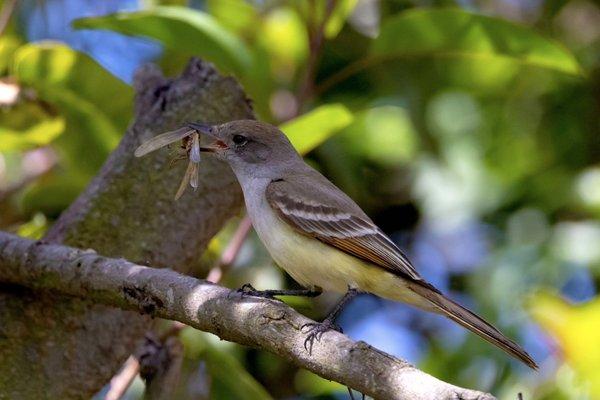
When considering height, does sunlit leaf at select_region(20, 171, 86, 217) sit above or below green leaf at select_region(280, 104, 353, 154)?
below

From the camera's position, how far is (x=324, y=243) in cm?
383

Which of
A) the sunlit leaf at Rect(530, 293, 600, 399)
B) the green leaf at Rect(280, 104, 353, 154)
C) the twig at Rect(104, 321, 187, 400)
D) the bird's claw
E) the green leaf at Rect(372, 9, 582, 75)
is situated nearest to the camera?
the bird's claw

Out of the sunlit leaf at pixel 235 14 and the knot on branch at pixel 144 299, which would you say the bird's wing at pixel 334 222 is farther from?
the sunlit leaf at pixel 235 14

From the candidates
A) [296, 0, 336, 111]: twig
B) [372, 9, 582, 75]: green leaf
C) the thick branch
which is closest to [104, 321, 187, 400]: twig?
the thick branch

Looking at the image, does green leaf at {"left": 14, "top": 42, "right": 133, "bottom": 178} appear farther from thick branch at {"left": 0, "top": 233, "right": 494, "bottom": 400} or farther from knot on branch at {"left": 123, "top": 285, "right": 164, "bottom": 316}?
knot on branch at {"left": 123, "top": 285, "right": 164, "bottom": 316}

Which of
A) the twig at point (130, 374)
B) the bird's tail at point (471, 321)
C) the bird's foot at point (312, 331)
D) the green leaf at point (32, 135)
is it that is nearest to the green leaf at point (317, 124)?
the bird's tail at point (471, 321)

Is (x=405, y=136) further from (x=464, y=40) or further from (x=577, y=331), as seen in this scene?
(x=577, y=331)

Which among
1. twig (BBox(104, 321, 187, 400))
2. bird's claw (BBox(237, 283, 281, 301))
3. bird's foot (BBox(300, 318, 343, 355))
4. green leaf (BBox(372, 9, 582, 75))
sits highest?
green leaf (BBox(372, 9, 582, 75))

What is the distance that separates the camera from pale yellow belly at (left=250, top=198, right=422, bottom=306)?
12.3 ft

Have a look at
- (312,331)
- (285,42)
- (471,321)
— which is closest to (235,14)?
(285,42)

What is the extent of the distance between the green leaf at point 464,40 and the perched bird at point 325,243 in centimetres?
83

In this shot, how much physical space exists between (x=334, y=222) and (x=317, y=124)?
1.52 ft

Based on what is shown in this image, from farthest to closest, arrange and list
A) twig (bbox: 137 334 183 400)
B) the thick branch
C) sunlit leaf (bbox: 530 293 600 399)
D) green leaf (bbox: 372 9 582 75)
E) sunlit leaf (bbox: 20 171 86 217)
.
Result: sunlit leaf (bbox: 20 171 86 217) → green leaf (bbox: 372 9 582 75) → sunlit leaf (bbox: 530 293 600 399) → twig (bbox: 137 334 183 400) → the thick branch

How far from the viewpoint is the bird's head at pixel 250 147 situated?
4.21m
